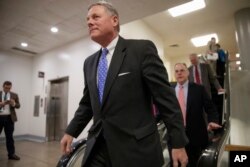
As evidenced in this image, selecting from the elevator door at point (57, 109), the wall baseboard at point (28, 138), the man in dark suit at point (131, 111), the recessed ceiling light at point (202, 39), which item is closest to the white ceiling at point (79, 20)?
the recessed ceiling light at point (202, 39)

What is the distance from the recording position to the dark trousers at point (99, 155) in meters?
1.20

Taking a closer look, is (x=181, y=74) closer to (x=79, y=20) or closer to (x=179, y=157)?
(x=179, y=157)

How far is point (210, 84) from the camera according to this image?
4441 mm

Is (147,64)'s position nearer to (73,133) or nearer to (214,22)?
(73,133)

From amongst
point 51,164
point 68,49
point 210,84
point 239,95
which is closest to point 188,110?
point 210,84

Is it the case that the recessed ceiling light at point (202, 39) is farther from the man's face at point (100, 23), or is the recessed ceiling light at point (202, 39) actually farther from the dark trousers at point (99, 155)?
the dark trousers at point (99, 155)

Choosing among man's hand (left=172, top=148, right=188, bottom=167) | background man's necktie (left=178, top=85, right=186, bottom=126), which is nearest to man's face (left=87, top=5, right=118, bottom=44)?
man's hand (left=172, top=148, right=188, bottom=167)

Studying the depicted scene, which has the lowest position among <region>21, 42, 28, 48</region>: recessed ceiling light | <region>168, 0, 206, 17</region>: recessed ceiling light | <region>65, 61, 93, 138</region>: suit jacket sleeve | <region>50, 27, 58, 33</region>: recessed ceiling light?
<region>65, 61, 93, 138</region>: suit jacket sleeve

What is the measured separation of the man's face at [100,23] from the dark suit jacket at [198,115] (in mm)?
1675

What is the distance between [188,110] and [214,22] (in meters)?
5.95

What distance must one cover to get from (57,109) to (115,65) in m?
7.35

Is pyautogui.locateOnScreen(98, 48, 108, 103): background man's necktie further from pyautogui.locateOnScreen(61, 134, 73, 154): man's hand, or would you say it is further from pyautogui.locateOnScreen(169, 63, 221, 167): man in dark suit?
pyautogui.locateOnScreen(169, 63, 221, 167): man in dark suit

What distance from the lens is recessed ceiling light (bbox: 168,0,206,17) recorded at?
6.02m

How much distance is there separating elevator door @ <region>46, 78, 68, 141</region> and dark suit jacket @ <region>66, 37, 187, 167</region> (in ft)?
21.9
